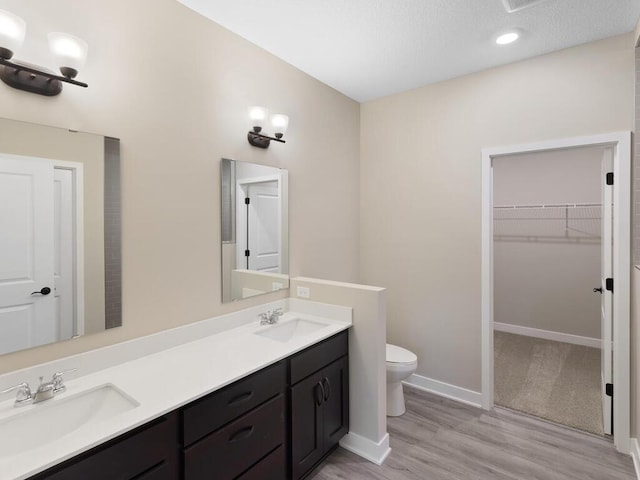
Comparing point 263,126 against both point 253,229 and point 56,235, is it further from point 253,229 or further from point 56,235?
point 56,235

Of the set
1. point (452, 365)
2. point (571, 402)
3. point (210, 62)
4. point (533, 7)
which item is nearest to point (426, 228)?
point (452, 365)

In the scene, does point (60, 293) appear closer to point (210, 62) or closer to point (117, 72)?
point (117, 72)

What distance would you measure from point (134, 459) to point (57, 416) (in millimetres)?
399

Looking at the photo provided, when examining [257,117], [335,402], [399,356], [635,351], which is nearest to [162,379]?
[335,402]

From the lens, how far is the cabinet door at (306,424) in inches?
69.4

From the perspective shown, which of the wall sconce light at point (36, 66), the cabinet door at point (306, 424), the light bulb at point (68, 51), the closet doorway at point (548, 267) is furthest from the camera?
the closet doorway at point (548, 267)

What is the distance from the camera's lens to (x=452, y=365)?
2.84 meters

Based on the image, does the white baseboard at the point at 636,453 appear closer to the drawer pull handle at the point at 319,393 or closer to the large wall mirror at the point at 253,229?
the drawer pull handle at the point at 319,393

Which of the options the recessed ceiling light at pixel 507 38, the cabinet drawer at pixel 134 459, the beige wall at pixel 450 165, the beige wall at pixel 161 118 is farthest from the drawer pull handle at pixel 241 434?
the recessed ceiling light at pixel 507 38

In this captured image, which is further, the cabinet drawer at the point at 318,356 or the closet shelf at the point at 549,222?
the closet shelf at the point at 549,222

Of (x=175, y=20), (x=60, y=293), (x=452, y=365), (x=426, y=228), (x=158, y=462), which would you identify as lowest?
(x=452, y=365)

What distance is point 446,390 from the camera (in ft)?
9.39

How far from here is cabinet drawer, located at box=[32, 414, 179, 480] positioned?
99cm

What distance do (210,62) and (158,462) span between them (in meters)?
2.04
